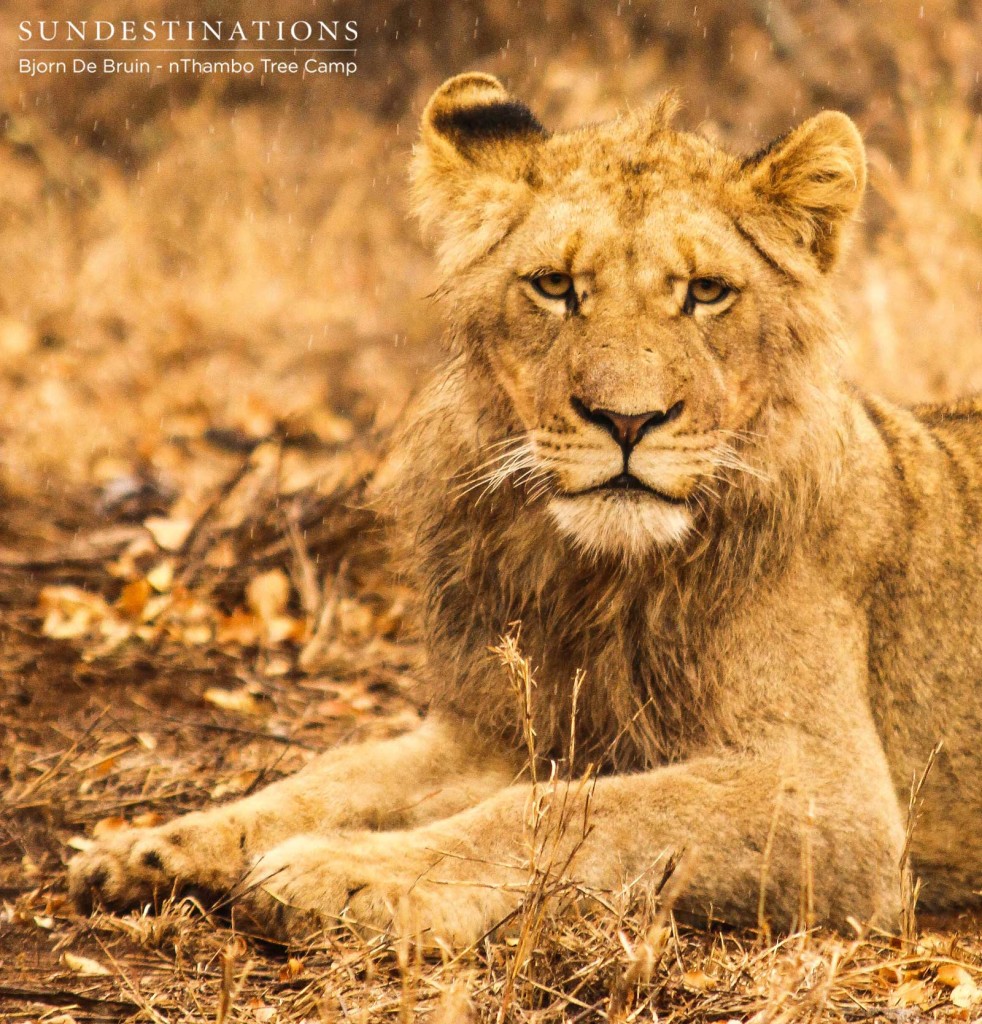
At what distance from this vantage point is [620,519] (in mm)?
3893

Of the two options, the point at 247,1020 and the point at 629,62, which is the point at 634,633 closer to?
the point at 247,1020

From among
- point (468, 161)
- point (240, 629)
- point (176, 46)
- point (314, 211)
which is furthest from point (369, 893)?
point (176, 46)

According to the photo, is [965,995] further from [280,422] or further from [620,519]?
[280,422]

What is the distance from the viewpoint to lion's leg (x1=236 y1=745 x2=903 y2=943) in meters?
3.65

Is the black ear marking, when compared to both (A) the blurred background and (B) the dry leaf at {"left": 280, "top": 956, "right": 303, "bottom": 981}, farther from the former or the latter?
(A) the blurred background

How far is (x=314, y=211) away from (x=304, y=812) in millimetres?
9314

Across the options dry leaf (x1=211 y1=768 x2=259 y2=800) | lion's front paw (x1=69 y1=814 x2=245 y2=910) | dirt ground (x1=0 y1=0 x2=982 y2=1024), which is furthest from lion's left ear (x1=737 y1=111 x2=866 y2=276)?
dry leaf (x1=211 y1=768 x2=259 y2=800)

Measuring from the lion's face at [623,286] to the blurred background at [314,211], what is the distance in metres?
2.62

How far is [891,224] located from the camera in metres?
10.4

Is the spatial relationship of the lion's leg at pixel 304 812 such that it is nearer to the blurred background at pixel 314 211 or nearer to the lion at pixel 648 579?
the lion at pixel 648 579

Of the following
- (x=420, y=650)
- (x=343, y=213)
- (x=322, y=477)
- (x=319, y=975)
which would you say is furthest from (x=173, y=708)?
(x=343, y=213)

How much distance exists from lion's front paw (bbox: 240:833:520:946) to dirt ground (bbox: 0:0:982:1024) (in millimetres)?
79

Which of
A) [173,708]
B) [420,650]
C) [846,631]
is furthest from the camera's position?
[173,708]

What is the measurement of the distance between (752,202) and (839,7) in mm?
12214
